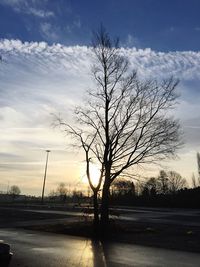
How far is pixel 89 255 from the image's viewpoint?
508 inches

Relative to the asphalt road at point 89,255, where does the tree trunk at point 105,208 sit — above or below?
above

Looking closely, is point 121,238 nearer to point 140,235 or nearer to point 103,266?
point 140,235

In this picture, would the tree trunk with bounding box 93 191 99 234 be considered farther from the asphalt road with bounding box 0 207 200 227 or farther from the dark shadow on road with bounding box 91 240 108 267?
the dark shadow on road with bounding box 91 240 108 267

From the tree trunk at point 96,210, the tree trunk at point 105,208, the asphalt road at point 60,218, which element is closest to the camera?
the tree trunk at point 96,210

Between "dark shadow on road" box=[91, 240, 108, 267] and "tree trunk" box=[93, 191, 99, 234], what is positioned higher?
"tree trunk" box=[93, 191, 99, 234]

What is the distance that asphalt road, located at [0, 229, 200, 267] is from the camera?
1136cm

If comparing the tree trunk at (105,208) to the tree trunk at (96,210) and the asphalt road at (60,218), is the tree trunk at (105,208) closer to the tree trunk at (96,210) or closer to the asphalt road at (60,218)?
the tree trunk at (96,210)

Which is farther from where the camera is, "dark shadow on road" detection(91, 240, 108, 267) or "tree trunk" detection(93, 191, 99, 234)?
"tree trunk" detection(93, 191, 99, 234)

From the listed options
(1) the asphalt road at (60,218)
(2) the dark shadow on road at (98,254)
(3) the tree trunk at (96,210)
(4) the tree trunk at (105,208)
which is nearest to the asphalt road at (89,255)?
(2) the dark shadow on road at (98,254)

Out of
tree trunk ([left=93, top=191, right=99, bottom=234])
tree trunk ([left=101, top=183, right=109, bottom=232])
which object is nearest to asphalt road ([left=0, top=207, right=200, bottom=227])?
tree trunk ([left=101, top=183, right=109, bottom=232])

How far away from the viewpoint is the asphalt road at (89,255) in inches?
447

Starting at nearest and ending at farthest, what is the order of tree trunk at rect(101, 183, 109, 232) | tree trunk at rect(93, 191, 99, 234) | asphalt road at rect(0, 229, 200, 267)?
asphalt road at rect(0, 229, 200, 267) < tree trunk at rect(93, 191, 99, 234) < tree trunk at rect(101, 183, 109, 232)

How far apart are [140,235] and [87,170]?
14.2 feet

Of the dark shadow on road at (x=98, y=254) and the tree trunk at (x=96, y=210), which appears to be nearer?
the dark shadow on road at (x=98, y=254)
